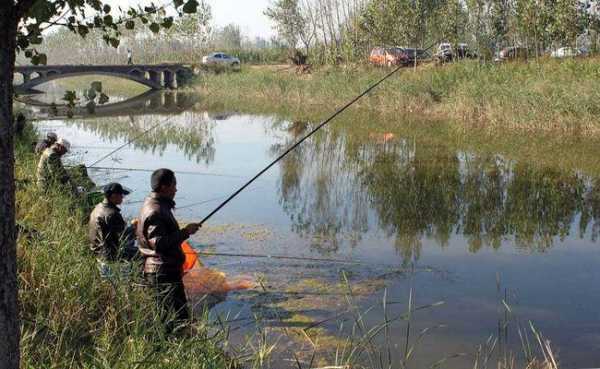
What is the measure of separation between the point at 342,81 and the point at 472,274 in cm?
2096

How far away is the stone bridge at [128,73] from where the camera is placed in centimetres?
3775

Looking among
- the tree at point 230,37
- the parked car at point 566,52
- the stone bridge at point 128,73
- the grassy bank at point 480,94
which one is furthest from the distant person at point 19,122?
the tree at point 230,37

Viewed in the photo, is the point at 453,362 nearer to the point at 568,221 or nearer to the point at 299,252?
the point at 299,252

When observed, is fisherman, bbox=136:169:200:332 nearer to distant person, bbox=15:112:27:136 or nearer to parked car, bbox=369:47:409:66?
distant person, bbox=15:112:27:136

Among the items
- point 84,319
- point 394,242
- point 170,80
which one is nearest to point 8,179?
point 84,319

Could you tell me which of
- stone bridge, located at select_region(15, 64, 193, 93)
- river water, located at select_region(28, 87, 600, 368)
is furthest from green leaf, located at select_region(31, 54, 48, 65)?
stone bridge, located at select_region(15, 64, 193, 93)

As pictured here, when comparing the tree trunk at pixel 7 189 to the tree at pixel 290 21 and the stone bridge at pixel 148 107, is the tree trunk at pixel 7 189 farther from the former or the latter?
the tree at pixel 290 21

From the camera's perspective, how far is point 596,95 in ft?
55.3

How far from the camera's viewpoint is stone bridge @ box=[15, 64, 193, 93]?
124 feet

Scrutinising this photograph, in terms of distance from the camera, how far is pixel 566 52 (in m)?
23.8

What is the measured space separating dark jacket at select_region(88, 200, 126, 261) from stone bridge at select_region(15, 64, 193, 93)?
33309mm

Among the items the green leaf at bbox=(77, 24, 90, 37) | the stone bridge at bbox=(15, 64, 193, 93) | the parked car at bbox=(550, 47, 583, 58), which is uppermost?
the stone bridge at bbox=(15, 64, 193, 93)

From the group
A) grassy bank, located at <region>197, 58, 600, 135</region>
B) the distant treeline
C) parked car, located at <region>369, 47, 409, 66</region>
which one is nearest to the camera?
grassy bank, located at <region>197, 58, 600, 135</region>

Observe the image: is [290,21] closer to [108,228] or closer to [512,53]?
[512,53]
